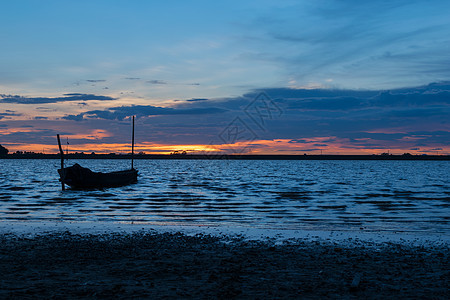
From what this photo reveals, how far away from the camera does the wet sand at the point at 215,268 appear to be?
8391mm

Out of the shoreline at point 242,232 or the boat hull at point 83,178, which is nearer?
the shoreline at point 242,232

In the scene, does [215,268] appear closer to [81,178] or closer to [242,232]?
[242,232]

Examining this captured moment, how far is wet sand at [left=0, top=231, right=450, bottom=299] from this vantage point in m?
8.39

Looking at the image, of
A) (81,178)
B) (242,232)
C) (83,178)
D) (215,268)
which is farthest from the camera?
(83,178)

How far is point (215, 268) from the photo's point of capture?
1041 centimetres

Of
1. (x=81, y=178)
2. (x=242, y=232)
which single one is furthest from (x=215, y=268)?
(x=81, y=178)

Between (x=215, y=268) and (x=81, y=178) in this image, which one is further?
(x=81, y=178)

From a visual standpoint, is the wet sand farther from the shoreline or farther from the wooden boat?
the wooden boat

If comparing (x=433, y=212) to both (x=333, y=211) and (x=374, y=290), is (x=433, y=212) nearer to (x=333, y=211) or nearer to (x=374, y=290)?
(x=333, y=211)

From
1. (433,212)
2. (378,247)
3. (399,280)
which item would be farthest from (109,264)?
(433,212)

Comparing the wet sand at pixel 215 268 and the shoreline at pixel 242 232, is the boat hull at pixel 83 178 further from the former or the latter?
the wet sand at pixel 215 268

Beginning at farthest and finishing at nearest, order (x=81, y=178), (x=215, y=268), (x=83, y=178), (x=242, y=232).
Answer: (x=83, y=178) < (x=81, y=178) < (x=242, y=232) < (x=215, y=268)

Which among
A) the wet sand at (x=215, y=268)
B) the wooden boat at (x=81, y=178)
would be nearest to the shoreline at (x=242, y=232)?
the wet sand at (x=215, y=268)

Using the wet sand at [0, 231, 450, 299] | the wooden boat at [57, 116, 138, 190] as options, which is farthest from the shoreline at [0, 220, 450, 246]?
the wooden boat at [57, 116, 138, 190]
